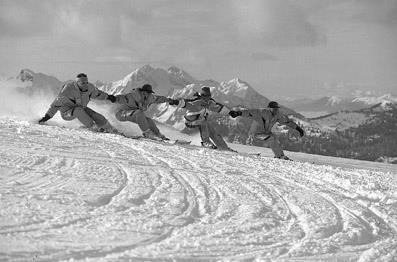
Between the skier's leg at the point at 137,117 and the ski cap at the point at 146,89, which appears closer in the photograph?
the skier's leg at the point at 137,117

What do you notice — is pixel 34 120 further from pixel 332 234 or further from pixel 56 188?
pixel 332 234

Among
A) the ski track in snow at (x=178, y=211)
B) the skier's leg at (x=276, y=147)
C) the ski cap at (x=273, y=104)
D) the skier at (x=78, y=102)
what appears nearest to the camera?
the ski track in snow at (x=178, y=211)

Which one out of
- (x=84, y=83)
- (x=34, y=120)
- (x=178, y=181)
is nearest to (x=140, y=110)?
(x=84, y=83)

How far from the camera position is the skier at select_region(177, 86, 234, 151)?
15977mm

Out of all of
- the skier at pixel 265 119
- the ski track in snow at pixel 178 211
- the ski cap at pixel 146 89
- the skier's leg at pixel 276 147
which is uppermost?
the ski cap at pixel 146 89

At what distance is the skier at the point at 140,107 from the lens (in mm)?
16047

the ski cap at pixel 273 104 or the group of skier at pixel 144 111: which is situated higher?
the ski cap at pixel 273 104

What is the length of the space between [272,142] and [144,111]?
4.63m

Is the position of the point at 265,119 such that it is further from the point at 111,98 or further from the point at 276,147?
the point at 111,98

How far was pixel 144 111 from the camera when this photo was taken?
54.7ft

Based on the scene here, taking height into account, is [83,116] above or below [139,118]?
below

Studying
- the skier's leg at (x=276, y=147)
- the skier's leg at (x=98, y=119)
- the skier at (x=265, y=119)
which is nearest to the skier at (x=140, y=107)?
the skier's leg at (x=98, y=119)

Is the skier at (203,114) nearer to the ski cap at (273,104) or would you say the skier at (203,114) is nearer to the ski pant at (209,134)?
the ski pant at (209,134)

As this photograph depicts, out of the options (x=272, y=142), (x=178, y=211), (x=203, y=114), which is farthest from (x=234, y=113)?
(x=178, y=211)
